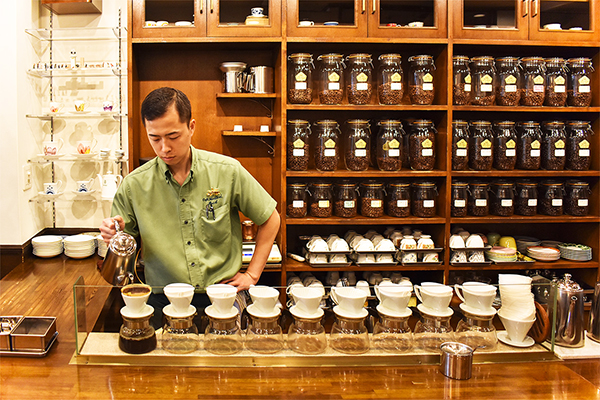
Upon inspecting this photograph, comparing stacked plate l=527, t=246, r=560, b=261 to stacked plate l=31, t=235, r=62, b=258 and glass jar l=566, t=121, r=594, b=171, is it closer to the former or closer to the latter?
glass jar l=566, t=121, r=594, b=171

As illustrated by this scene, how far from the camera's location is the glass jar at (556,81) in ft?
10.9

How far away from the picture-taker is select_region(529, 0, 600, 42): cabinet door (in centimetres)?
327

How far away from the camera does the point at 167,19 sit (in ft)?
10.5

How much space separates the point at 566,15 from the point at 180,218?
9.30ft

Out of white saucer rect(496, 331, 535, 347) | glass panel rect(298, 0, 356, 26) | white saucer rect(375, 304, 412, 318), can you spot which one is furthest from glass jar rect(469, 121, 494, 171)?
white saucer rect(375, 304, 412, 318)

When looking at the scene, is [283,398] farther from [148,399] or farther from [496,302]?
[496,302]

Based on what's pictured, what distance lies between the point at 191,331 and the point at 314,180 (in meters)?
2.00

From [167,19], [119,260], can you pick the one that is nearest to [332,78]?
[167,19]

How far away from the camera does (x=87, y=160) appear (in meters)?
3.76

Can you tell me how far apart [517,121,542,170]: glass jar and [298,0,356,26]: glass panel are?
1.33 meters

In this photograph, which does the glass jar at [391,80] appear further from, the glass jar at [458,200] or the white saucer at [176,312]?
the white saucer at [176,312]

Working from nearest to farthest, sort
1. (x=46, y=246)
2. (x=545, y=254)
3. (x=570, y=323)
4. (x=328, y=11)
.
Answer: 1. (x=570, y=323)
2. (x=328, y=11)
3. (x=545, y=254)
4. (x=46, y=246)

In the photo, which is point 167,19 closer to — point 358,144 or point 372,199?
point 358,144

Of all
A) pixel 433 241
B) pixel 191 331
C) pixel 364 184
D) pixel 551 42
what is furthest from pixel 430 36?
pixel 191 331
